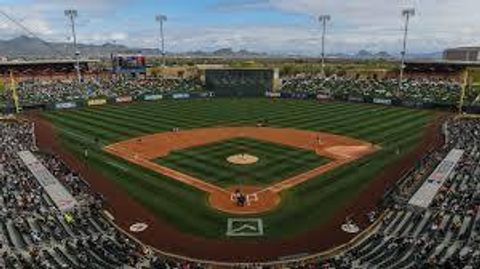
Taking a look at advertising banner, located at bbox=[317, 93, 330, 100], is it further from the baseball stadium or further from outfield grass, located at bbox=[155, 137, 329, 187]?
outfield grass, located at bbox=[155, 137, 329, 187]

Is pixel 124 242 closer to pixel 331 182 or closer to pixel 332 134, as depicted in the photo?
pixel 331 182

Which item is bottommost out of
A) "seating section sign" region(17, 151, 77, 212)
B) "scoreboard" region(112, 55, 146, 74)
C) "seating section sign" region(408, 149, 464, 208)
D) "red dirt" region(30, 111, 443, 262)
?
"red dirt" region(30, 111, 443, 262)

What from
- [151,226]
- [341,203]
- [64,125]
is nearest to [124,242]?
[151,226]

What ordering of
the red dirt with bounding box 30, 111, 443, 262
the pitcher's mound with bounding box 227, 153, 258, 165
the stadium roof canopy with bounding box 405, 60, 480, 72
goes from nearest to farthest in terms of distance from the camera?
the red dirt with bounding box 30, 111, 443, 262
the pitcher's mound with bounding box 227, 153, 258, 165
the stadium roof canopy with bounding box 405, 60, 480, 72

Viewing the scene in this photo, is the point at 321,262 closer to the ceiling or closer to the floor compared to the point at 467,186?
closer to the floor

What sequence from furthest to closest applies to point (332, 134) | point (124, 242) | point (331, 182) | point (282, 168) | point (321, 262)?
1. point (332, 134)
2. point (282, 168)
3. point (331, 182)
4. point (124, 242)
5. point (321, 262)

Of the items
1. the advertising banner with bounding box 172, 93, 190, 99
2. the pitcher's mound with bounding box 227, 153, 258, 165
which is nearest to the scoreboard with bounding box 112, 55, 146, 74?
the advertising banner with bounding box 172, 93, 190, 99

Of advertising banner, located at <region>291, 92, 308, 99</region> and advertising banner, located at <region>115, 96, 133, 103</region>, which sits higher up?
advertising banner, located at <region>291, 92, 308, 99</region>
